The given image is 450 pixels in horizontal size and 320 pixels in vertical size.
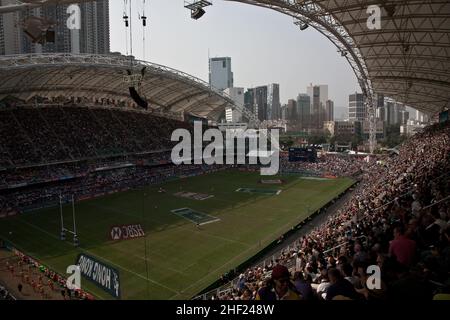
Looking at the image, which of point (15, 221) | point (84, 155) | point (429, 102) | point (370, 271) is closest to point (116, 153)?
point (84, 155)

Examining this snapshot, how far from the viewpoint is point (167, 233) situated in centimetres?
2900

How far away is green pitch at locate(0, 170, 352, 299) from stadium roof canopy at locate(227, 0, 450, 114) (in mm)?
15779

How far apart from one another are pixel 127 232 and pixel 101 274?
36.5ft

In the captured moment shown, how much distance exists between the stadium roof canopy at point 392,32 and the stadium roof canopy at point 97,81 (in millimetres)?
17791

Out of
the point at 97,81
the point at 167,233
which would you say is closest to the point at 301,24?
the point at 167,233

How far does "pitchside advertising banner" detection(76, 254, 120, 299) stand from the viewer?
17.2 m

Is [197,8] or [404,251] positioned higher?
[197,8]

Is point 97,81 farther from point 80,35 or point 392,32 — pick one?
point 392,32

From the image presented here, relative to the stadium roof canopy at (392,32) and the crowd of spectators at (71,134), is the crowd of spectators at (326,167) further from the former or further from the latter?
the stadium roof canopy at (392,32)

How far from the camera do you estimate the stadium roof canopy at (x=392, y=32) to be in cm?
2152

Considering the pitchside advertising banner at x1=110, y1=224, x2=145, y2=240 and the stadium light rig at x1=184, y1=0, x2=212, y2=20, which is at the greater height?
the stadium light rig at x1=184, y1=0, x2=212, y2=20

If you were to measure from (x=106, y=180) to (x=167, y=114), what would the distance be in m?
28.1

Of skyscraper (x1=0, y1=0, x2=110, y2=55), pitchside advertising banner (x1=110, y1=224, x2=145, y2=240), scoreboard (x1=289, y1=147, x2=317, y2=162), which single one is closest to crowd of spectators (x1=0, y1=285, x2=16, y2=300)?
pitchside advertising banner (x1=110, y1=224, x2=145, y2=240)

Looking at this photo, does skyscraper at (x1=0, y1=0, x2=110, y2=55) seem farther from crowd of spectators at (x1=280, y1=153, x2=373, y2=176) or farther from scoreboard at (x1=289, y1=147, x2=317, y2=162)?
scoreboard at (x1=289, y1=147, x2=317, y2=162)
